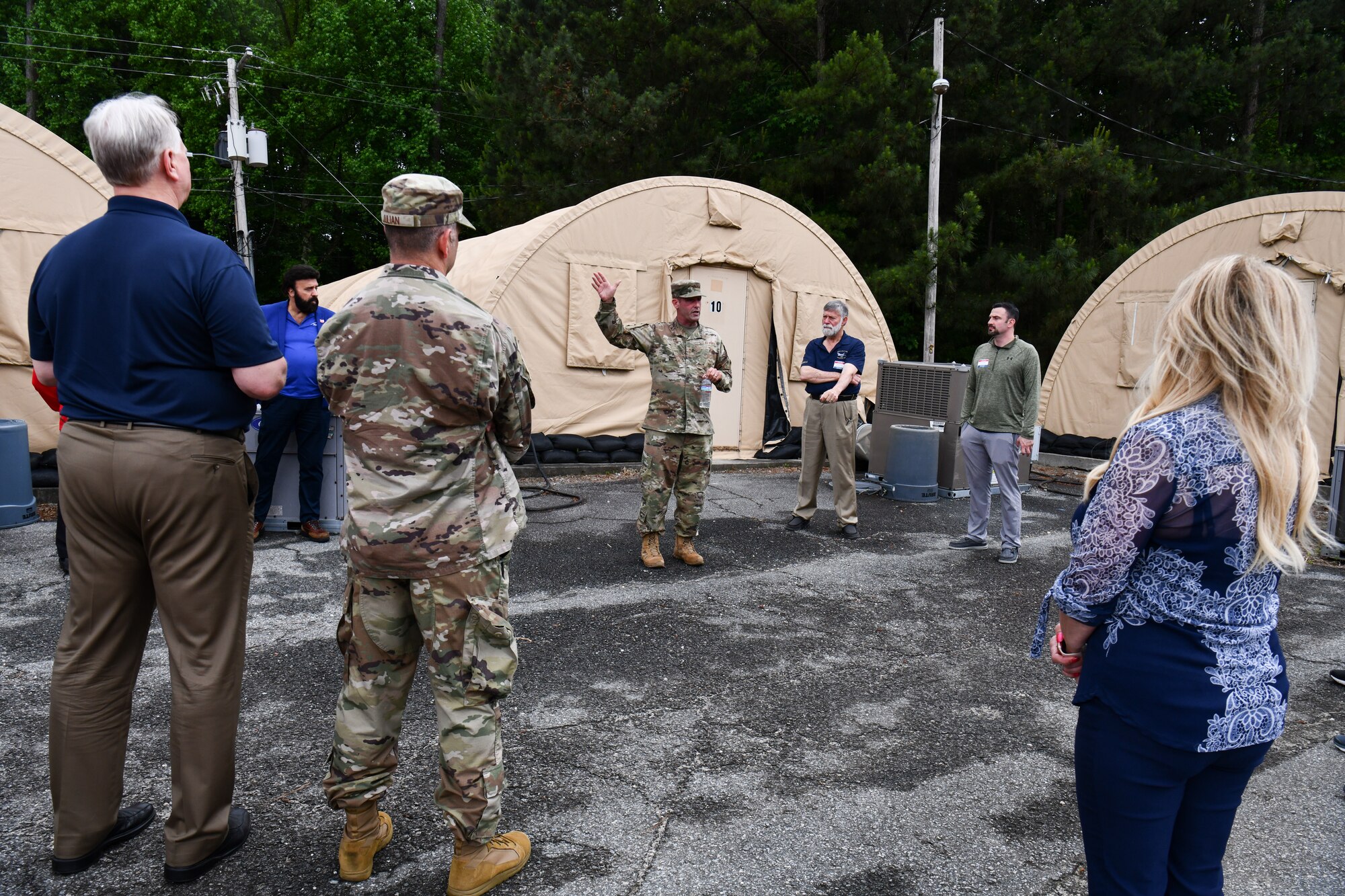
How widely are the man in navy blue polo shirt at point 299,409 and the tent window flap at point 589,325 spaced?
392 cm

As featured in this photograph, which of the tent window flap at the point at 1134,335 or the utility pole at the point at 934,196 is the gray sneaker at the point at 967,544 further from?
the utility pole at the point at 934,196

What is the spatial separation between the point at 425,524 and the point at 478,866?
97 cm

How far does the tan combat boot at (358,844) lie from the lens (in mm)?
2566

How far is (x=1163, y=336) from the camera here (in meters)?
1.92

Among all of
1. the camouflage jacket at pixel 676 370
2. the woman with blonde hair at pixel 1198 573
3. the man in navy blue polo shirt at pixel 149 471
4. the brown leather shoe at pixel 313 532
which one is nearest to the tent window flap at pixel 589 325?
the camouflage jacket at pixel 676 370

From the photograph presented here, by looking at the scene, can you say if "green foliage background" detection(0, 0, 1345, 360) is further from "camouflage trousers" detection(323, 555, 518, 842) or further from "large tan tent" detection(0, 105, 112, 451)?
"camouflage trousers" detection(323, 555, 518, 842)

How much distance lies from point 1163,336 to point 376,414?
188cm

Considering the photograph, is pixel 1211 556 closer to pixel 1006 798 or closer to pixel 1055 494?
pixel 1006 798

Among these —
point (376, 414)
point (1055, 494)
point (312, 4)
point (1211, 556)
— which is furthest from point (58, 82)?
point (1211, 556)

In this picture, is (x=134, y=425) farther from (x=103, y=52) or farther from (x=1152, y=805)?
(x=103, y=52)

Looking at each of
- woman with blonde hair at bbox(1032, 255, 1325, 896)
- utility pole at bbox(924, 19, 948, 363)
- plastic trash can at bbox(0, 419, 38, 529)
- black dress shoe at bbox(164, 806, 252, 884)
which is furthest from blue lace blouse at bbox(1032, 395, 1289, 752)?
utility pole at bbox(924, 19, 948, 363)

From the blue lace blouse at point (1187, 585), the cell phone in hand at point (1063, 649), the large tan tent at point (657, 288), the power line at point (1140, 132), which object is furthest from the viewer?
the power line at point (1140, 132)

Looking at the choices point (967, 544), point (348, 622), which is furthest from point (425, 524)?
point (967, 544)

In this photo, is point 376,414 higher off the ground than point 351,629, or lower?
higher
